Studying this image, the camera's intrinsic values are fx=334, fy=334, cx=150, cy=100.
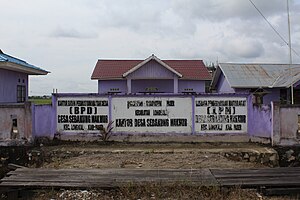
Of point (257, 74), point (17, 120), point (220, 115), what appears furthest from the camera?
point (257, 74)

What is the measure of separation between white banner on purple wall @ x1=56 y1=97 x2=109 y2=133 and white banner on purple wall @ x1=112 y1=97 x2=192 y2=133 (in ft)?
1.18

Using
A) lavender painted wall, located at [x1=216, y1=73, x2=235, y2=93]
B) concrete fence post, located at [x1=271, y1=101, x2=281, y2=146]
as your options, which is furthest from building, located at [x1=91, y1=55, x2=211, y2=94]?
concrete fence post, located at [x1=271, y1=101, x2=281, y2=146]

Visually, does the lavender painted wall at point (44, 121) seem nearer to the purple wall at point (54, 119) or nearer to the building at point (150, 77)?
the purple wall at point (54, 119)

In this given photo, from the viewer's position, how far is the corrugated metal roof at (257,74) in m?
22.7

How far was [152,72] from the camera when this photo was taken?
2200cm

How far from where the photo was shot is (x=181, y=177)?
6539 mm

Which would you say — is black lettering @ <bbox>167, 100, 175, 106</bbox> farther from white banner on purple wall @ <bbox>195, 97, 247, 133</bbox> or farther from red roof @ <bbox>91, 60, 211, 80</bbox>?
red roof @ <bbox>91, 60, 211, 80</bbox>

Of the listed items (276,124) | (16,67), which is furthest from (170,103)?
(16,67)

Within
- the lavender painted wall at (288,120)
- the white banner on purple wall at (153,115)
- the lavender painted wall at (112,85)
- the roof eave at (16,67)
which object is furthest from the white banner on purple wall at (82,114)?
the lavender painted wall at (112,85)

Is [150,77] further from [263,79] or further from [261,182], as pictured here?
[261,182]

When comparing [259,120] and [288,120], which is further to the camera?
[259,120]

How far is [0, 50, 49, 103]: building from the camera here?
12988mm

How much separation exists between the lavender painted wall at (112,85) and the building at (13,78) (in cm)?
748

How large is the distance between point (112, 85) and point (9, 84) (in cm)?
1049
